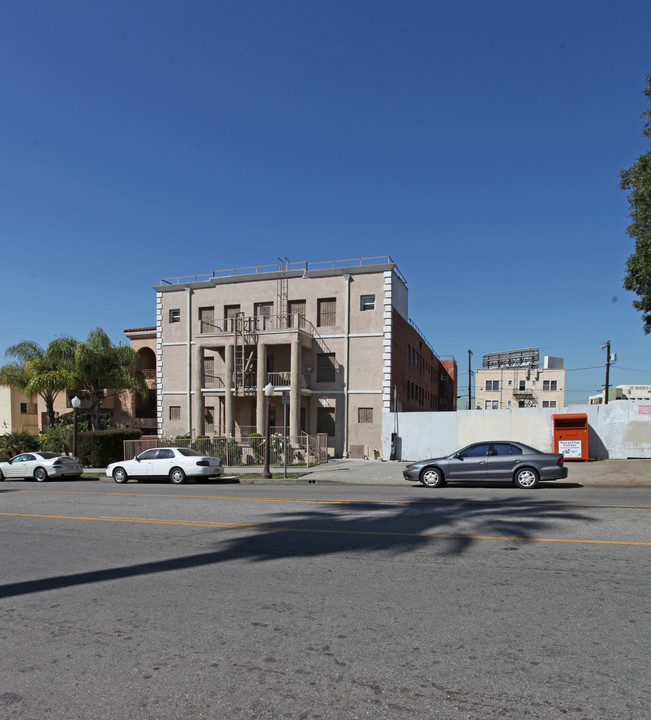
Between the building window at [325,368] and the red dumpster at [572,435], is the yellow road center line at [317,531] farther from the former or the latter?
the building window at [325,368]

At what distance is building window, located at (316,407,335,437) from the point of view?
29594mm

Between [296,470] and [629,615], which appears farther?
[296,470]

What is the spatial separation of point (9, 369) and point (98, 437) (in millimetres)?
12670

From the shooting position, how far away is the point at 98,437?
29.0m

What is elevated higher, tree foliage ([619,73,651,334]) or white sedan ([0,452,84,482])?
tree foliage ([619,73,651,334])

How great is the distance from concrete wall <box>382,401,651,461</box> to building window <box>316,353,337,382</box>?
4.84m

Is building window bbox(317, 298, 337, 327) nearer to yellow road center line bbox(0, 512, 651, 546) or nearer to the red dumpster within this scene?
the red dumpster

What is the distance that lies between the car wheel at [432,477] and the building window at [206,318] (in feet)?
63.8

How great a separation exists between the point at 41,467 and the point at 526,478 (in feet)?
65.8

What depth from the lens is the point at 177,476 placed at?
19.5 m

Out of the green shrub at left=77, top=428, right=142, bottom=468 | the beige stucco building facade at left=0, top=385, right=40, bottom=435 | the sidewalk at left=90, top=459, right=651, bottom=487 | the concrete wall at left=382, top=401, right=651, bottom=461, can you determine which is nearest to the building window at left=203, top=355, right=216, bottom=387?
the green shrub at left=77, top=428, right=142, bottom=468

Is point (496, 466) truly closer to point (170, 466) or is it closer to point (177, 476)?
point (177, 476)

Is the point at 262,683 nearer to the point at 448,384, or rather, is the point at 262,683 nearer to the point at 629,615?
the point at 629,615

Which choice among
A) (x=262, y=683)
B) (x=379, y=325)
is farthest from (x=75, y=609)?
(x=379, y=325)
